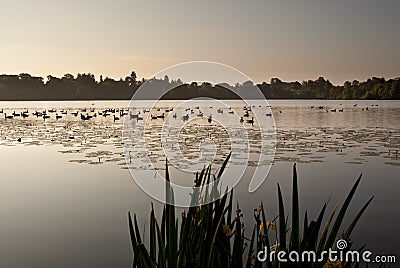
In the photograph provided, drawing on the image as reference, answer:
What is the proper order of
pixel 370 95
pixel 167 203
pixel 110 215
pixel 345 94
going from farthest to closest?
pixel 345 94 → pixel 370 95 → pixel 110 215 → pixel 167 203

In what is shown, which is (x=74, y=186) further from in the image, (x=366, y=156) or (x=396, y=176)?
(x=366, y=156)

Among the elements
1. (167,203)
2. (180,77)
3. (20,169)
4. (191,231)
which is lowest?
(20,169)

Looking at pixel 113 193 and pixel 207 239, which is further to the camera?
pixel 113 193

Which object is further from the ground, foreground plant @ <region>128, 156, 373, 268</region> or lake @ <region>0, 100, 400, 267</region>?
foreground plant @ <region>128, 156, 373, 268</region>

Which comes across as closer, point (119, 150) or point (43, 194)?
point (43, 194)

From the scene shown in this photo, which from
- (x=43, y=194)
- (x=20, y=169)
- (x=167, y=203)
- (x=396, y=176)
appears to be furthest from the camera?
(x=20, y=169)

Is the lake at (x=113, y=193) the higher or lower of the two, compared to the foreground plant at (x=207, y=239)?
lower

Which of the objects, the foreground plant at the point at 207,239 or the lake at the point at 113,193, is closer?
the foreground plant at the point at 207,239

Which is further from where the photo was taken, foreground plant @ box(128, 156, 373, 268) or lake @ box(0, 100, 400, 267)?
→ lake @ box(0, 100, 400, 267)

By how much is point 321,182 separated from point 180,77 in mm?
7147

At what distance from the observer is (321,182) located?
884cm

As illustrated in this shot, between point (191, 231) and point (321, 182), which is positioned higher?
point (191, 231)

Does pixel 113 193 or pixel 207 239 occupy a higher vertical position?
pixel 207 239

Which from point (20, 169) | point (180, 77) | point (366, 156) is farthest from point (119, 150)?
point (180, 77)
